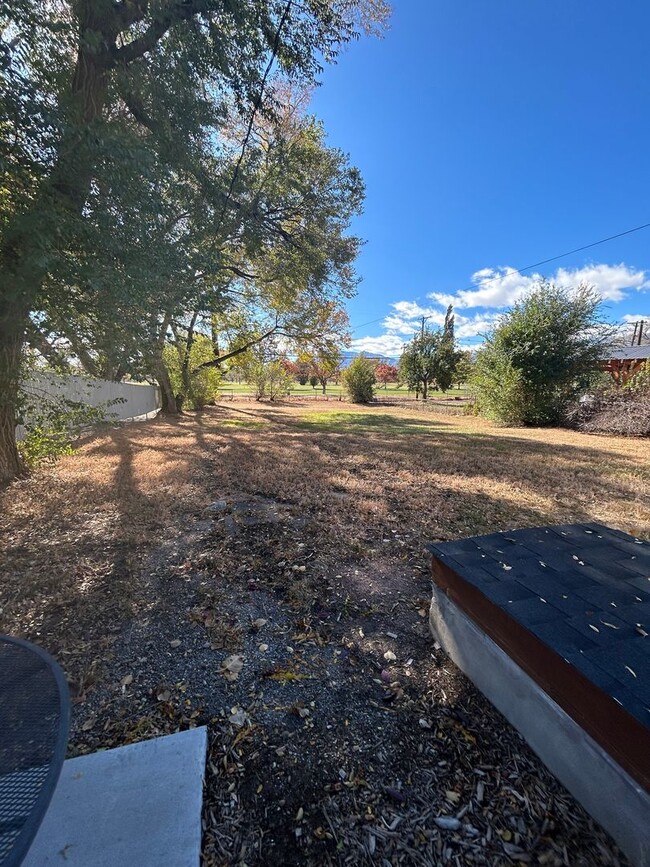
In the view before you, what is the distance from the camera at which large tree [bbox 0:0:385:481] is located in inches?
96.9

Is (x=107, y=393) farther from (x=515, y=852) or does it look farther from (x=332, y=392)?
(x=332, y=392)

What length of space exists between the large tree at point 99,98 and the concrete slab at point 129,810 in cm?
287

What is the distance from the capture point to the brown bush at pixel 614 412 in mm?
9211

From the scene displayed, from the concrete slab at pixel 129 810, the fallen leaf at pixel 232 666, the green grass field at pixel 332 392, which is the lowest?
the fallen leaf at pixel 232 666

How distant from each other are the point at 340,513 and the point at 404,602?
4.48 ft

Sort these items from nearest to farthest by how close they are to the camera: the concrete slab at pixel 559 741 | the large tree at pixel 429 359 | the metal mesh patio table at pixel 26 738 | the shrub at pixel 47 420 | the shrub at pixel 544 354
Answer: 1. the metal mesh patio table at pixel 26 738
2. the concrete slab at pixel 559 741
3. the shrub at pixel 47 420
4. the shrub at pixel 544 354
5. the large tree at pixel 429 359

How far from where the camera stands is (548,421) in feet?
37.6

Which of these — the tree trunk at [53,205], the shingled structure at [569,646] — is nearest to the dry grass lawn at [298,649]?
the shingled structure at [569,646]

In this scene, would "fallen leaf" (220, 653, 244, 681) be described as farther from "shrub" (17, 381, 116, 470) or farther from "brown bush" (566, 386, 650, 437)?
"brown bush" (566, 386, 650, 437)

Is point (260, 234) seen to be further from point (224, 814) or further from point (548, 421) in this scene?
point (548, 421)

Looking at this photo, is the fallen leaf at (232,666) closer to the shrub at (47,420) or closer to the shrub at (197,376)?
the shrub at (47,420)

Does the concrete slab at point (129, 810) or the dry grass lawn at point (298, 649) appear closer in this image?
the concrete slab at point (129, 810)

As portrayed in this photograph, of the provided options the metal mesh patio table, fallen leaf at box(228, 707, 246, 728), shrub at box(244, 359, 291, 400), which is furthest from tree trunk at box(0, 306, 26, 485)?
shrub at box(244, 359, 291, 400)

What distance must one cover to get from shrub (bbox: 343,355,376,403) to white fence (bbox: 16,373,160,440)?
39.6 feet
